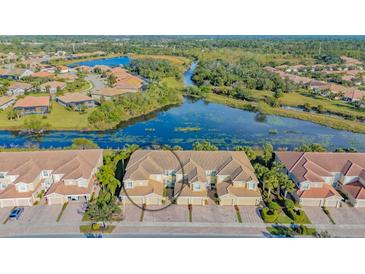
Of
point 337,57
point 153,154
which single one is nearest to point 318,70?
point 337,57

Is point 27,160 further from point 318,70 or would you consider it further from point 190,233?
point 318,70

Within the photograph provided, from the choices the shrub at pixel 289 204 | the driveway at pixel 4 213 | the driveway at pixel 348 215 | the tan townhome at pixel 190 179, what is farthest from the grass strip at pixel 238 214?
the driveway at pixel 4 213

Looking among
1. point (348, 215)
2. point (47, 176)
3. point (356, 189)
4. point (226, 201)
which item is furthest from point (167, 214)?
point (356, 189)

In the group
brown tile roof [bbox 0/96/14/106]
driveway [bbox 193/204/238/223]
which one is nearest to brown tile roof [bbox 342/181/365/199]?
driveway [bbox 193/204/238/223]

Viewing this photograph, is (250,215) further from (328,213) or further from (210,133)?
(210,133)

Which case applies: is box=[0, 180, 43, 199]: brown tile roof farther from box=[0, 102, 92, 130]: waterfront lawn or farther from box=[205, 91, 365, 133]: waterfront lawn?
box=[205, 91, 365, 133]: waterfront lawn

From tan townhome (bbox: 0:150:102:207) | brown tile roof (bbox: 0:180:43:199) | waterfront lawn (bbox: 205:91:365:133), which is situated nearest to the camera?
brown tile roof (bbox: 0:180:43:199)
